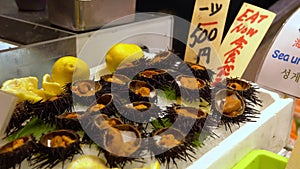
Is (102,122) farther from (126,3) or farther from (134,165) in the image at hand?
(126,3)

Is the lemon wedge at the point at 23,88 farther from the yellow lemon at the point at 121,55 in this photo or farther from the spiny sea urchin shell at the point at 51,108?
the yellow lemon at the point at 121,55

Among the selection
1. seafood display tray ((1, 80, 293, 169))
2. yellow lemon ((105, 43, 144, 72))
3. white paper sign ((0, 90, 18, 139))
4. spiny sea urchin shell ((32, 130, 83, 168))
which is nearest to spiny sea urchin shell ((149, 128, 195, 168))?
seafood display tray ((1, 80, 293, 169))

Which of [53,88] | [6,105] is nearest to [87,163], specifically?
[6,105]

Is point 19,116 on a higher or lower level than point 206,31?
lower

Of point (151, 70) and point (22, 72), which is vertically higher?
point (151, 70)

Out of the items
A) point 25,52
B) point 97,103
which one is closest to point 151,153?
point 97,103

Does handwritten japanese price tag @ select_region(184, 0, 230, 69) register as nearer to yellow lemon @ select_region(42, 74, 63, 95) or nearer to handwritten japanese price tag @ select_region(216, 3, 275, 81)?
handwritten japanese price tag @ select_region(216, 3, 275, 81)

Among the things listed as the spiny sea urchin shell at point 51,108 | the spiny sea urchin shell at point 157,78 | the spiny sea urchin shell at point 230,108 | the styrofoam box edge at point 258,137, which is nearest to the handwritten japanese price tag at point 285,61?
the styrofoam box edge at point 258,137

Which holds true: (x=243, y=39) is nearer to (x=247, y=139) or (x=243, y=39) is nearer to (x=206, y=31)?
(x=206, y=31)
